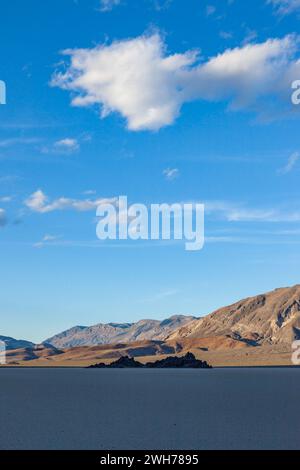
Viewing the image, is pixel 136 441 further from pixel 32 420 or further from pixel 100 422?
pixel 32 420

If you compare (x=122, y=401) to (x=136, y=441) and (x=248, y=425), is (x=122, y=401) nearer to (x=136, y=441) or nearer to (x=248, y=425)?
(x=248, y=425)

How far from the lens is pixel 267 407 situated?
125m

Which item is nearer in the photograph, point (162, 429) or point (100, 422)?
point (162, 429)
